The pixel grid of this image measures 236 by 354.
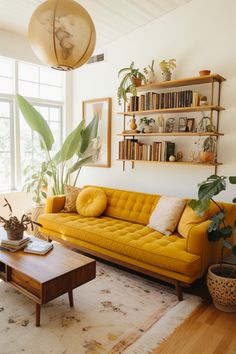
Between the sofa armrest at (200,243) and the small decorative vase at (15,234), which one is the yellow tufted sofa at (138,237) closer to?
the sofa armrest at (200,243)

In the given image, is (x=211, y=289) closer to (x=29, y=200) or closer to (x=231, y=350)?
(x=231, y=350)

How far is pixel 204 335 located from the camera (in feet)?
6.72

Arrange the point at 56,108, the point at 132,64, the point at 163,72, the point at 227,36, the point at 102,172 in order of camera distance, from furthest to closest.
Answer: the point at 56,108 < the point at 102,172 < the point at 132,64 < the point at 163,72 < the point at 227,36

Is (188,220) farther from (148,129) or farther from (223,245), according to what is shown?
(148,129)

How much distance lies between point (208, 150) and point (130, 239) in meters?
1.34

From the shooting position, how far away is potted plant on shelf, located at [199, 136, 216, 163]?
123 inches

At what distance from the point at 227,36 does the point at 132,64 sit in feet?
3.97

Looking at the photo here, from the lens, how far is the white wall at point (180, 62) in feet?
10.2

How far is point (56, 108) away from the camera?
4902mm

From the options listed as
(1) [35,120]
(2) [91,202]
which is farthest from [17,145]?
(2) [91,202]

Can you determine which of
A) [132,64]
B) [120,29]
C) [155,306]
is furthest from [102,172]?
[155,306]

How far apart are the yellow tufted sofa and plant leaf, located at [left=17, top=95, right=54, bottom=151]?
89cm

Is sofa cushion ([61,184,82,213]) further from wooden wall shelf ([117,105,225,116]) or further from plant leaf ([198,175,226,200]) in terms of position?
plant leaf ([198,175,226,200])

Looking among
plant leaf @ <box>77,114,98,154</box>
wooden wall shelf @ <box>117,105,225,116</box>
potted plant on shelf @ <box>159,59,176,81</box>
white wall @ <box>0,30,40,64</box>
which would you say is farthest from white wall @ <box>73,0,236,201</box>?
white wall @ <box>0,30,40,64</box>
